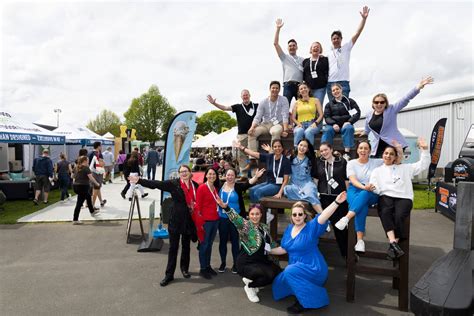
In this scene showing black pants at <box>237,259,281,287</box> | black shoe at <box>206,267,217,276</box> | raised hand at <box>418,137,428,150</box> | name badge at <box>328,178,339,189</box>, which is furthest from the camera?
black shoe at <box>206,267,217,276</box>

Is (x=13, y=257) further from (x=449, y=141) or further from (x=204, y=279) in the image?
(x=449, y=141)

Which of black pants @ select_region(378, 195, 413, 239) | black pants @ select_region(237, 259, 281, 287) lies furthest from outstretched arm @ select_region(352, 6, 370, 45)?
black pants @ select_region(237, 259, 281, 287)

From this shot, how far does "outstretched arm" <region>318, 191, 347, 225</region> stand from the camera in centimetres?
362

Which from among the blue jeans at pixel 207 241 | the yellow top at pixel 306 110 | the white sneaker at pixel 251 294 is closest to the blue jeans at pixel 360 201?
the white sneaker at pixel 251 294

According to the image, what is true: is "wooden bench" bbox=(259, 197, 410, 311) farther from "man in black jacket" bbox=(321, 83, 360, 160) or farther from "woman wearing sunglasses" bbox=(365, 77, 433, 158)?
"man in black jacket" bbox=(321, 83, 360, 160)

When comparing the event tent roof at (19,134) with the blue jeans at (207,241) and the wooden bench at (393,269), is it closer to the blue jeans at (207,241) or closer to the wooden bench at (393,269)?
the blue jeans at (207,241)

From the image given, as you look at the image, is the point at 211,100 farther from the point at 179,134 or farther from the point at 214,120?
the point at 214,120

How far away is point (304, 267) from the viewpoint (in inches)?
150

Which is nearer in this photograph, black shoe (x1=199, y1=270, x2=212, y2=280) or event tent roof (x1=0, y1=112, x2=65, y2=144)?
black shoe (x1=199, y1=270, x2=212, y2=280)

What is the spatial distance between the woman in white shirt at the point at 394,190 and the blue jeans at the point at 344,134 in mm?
1434

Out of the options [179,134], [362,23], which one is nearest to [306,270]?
[179,134]

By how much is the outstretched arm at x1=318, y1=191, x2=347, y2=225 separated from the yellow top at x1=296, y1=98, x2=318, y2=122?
2481 mm

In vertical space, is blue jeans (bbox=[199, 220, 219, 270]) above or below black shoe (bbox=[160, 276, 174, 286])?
above

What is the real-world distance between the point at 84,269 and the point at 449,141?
16.3 metres
